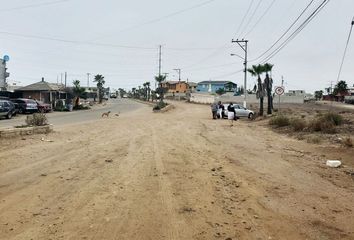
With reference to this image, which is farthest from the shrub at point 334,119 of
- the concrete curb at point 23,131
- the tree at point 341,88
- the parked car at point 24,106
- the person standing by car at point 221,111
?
the tree at point 341,88

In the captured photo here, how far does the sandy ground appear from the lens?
7.02m

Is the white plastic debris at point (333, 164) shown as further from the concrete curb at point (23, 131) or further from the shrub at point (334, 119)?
the concrete curb at point (23, 131)

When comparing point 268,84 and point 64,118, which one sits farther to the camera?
point 268,84

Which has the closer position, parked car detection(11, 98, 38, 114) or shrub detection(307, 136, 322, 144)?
shrub detection(307, 136, 322, 144)

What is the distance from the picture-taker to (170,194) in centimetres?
921

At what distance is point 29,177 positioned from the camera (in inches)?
433

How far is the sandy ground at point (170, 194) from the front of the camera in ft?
23.0

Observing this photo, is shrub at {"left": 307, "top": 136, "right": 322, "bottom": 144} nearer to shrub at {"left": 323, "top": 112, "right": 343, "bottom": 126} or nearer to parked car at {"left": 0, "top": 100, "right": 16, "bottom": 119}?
shrub at {"left": 323, "top": 112, "right": 343, "bottom": 126}

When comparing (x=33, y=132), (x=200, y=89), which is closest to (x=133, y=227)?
(x=33, y=132)

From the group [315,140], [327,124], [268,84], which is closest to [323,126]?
[327,124]

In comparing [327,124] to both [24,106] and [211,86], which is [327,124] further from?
[211,86]

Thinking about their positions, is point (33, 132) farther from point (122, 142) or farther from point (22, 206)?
point (22, 206)

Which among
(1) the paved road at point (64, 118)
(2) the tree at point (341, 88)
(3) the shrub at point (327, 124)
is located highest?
(2) the tree at point (341, 88)

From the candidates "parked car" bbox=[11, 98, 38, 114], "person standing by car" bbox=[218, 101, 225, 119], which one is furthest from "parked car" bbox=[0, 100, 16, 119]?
"person standing by car" bbox=[218, 101, 225, 119]
